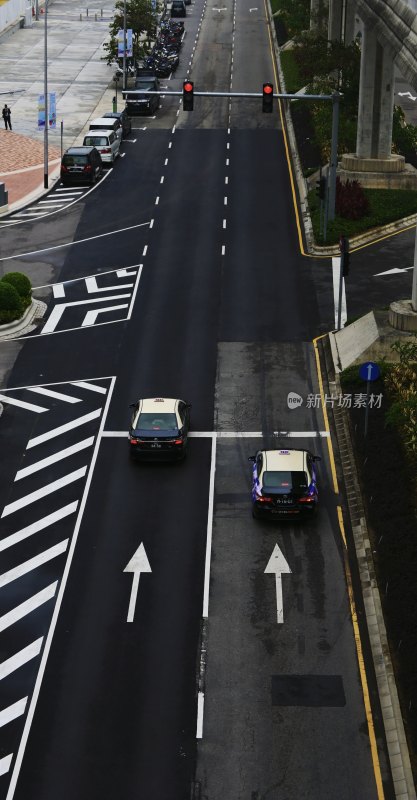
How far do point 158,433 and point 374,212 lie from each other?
28.8 m

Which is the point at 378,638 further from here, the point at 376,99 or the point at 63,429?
the point at 376,99

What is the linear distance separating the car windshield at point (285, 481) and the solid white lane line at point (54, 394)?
11.3 meters

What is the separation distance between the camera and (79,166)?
76.4 m

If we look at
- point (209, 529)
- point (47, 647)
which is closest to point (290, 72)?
point (209, 529)

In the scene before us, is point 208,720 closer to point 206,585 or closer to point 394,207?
point 206,585

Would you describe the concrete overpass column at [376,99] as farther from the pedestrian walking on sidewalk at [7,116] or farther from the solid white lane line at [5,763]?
the solid white lane line at [5,763]

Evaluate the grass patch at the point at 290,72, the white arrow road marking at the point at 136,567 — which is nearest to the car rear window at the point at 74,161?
the grass patch at the point at 290,72

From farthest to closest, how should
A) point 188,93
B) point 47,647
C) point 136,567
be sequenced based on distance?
point 188,93 < point 136,567 < point 47,647

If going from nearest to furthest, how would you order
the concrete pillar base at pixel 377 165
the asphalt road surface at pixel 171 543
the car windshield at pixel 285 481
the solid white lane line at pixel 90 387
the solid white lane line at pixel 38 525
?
the asphalt road surface at pixel 171 543, the solid white lane line at pixel 38 525, the car windshield at pixel 285 481, the solid white lane line at pixel 90 387, the concrete pillar base at pixel 377 165

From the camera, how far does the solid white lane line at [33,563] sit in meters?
35.6

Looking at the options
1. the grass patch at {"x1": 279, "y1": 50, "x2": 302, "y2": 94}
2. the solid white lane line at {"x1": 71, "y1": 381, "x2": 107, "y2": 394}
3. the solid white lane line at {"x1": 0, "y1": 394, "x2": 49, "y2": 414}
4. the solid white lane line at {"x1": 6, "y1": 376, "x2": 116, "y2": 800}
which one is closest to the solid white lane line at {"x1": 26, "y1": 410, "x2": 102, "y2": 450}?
the solid white lane line at {"x1": 6, "y1": 376, "x2": 116, "y2": 800}

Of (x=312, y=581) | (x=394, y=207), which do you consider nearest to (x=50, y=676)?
(x=312, y=581)

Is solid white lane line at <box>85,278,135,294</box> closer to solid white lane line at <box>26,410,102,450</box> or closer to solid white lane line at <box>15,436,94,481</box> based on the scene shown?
solid white lane line at <box>26,410,102,450</box>

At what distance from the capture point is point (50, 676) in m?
31.3
